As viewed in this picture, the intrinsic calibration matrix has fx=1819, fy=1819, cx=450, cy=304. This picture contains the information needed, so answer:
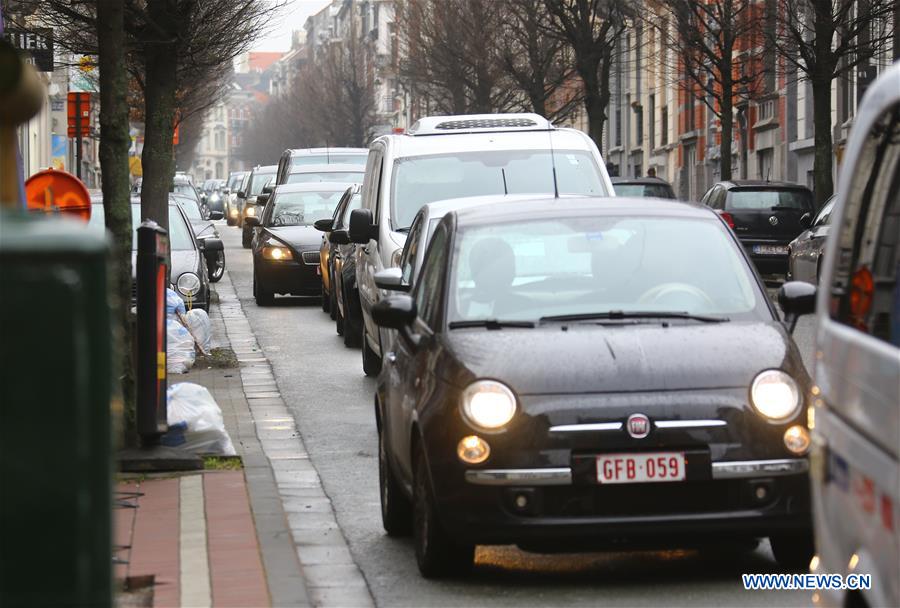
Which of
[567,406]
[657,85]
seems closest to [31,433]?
[567,406]

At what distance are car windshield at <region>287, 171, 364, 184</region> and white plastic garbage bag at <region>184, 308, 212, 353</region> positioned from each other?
39.5ft

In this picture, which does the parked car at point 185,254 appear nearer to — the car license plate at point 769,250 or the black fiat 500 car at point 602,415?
the black fiat 500 car at point 602,415

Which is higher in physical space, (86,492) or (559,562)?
(86,492)

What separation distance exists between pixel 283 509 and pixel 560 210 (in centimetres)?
202

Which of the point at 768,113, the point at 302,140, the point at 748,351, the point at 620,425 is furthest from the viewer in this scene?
the point at 302,140

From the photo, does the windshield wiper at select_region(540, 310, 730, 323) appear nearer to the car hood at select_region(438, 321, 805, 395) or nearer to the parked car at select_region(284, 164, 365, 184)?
the car hood at select_region(438, 321, 805, 395)

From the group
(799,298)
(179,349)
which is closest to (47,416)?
(799,298)

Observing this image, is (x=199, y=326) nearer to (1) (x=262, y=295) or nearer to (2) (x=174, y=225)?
(2) (x=174, y=225)

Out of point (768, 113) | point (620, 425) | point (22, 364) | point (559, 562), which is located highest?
point (768, 113)

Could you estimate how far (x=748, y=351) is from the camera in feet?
23.3

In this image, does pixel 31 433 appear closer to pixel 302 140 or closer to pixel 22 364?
pixel 22 364

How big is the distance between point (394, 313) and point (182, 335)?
8162 millimetres

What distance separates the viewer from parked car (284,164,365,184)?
97.1ft

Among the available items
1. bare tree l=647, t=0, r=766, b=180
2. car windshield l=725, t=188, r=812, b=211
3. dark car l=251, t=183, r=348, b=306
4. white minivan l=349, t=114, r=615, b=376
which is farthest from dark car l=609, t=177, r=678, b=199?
white minivan l=349, t=114, r=615, b=376
